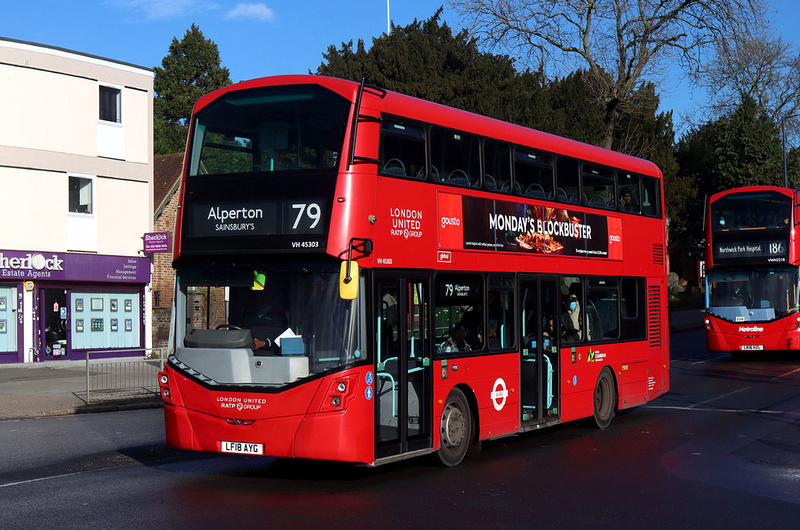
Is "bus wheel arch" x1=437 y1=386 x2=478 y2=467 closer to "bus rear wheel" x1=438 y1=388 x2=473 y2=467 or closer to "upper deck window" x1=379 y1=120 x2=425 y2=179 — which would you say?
"bus rear wheel" x1=438 y1=388 x2=473 y2=467

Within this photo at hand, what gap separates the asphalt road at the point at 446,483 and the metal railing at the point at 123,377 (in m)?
4.28

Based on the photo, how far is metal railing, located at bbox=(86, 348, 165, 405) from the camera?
65.6 ft

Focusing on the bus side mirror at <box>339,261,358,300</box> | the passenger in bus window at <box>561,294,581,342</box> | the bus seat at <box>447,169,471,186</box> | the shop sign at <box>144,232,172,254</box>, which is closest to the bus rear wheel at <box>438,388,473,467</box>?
the bus side mirror at <box>339,261,358,300</box>

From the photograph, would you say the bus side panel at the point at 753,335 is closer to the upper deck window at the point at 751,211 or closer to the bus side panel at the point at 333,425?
the upper deck window at the point at 751,211

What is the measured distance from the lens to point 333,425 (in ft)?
30.8

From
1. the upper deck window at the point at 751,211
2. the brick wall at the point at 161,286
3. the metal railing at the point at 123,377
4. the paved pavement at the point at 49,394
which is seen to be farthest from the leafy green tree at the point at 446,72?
the metal railing at the point at 123,377

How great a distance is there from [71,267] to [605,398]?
20702mm

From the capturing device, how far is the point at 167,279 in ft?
120

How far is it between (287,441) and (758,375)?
1677 cm

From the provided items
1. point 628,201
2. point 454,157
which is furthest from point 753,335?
point 454,157

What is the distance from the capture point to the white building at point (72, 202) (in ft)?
97.1

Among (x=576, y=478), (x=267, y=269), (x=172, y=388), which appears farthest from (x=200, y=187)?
(x=576, y=478)

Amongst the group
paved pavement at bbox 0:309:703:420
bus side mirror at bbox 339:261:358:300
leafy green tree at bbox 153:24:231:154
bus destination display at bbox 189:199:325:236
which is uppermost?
leafy green tree at bbox 153:24:231:154

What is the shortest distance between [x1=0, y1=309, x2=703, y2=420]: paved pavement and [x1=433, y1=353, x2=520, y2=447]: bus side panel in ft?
31.6
